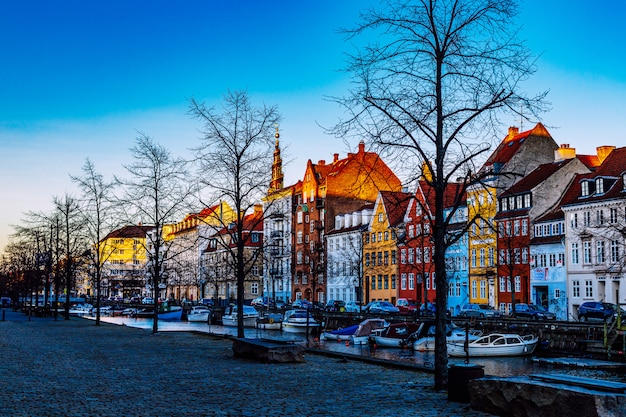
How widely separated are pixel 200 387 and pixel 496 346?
2888 centimetres

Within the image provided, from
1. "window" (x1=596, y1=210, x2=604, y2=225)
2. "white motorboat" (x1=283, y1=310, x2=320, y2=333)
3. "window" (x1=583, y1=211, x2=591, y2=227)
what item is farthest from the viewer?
"white motorboat" (x1=283, y1=310, x2=320, y2=333)

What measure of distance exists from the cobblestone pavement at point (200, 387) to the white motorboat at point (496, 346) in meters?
18.9

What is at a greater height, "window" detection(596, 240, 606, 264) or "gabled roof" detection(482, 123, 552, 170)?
"gabled roof" detection(482, 123, 552, 170)

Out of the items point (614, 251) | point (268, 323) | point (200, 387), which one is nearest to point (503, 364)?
point (200, 387)

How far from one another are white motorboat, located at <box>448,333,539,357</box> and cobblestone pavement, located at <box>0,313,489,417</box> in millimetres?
18917

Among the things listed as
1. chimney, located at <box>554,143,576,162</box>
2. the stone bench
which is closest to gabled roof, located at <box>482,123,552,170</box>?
chimney, located at <box>554,143,576,162</box>

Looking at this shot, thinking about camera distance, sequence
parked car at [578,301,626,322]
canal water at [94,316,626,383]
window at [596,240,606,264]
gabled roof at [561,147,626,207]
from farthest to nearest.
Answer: window at [596,240,606,264] → gabled roof at [561,147,626,207] → parked car at [578,301,626,322] → canal water at [94,316,626,383]

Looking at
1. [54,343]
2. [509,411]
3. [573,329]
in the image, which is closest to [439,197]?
[509,411]

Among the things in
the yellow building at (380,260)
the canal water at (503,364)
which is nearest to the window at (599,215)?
the canal water at (503,364)

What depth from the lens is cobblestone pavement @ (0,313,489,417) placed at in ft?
46.8

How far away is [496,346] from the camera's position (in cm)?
4334

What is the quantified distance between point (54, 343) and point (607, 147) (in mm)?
61913

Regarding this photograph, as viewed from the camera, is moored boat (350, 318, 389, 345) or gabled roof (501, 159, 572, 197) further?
gabled roof (501, 159, 572, 197)

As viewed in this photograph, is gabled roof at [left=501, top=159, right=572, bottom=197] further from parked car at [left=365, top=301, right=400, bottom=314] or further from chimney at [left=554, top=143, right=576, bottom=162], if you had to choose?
parked car at [left=365, top=301, right=400, bottom=314]
